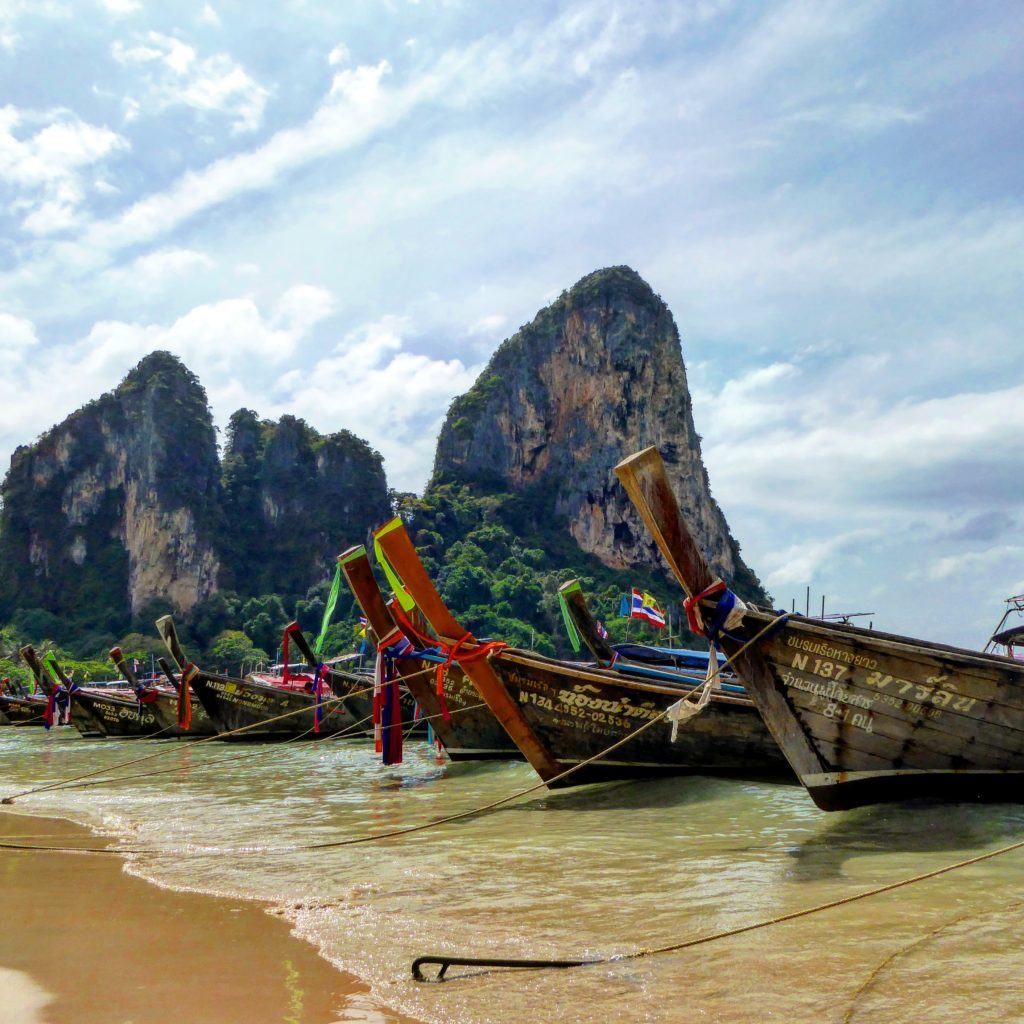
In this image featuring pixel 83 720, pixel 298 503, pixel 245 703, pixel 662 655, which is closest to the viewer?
pixel 662 655

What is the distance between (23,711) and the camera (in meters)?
25.8

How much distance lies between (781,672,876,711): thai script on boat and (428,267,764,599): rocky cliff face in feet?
246

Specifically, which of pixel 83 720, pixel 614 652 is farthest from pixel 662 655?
pixel 83 720

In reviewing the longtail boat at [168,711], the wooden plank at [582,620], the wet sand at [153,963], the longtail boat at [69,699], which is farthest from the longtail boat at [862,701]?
the longtail boat at [69,699]

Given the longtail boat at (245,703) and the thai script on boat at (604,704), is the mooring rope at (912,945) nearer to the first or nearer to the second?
the thai script on boat at (604,704)

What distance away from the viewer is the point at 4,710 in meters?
26.5

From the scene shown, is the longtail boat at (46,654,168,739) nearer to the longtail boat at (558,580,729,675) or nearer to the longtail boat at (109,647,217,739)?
the longtail boat at (109,647,217,739)

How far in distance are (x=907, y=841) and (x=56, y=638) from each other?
7423 cm

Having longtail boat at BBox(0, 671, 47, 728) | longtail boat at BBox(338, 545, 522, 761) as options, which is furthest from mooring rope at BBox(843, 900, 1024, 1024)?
longtail boat at BBox(0, 671, 47, 728)

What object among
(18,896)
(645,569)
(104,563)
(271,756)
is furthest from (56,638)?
(18,896)

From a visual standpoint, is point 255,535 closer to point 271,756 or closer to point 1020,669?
point 271,756

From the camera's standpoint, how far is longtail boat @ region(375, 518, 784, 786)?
25.7 feet

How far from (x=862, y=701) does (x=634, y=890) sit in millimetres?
2338

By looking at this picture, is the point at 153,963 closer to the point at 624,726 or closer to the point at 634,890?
the point at 634,890
